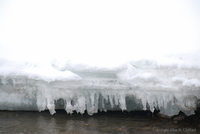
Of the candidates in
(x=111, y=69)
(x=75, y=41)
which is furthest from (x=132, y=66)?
(x=75, y=41)

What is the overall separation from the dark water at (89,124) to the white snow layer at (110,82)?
36 cm

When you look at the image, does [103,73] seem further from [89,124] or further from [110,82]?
[89,124]

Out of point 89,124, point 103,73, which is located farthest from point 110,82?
point 89,124

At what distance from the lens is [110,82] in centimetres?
354

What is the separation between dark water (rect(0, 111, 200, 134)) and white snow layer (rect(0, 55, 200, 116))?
0.36 metres

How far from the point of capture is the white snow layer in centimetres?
328

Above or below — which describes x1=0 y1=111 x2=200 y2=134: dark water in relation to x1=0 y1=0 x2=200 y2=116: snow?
below

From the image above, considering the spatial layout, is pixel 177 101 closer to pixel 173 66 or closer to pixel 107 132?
pixel 173 66

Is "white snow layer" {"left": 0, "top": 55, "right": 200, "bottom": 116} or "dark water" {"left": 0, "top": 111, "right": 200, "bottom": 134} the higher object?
"white snow layer" {"left": 0, "top": 55, "right": 200, "bottom": 116}

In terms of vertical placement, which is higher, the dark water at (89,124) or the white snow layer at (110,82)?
the white snow layer at (110,82)

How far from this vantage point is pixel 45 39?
5.43 m

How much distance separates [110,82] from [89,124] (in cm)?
118

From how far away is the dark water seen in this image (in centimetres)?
322

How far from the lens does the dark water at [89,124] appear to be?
3.22 m
